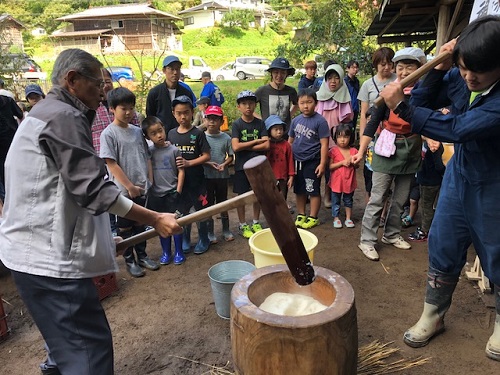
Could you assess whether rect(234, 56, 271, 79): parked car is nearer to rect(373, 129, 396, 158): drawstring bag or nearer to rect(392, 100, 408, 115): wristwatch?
rect(373, 129, 396, 158): drawstring bag

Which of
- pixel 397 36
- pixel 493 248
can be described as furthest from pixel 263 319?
pixel 397 36

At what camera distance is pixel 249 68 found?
2483cm

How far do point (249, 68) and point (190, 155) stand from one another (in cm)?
2194

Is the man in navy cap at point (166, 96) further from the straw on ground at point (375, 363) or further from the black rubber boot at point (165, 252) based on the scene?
the straw on ground at point (375, 363)

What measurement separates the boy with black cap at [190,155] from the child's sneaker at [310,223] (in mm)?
1309

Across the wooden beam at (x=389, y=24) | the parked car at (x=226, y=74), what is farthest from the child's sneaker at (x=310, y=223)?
the parked car at (x=226, y=74)

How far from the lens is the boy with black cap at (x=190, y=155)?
408cm

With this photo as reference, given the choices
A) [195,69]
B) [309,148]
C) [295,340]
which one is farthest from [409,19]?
[195,69]

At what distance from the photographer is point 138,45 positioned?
26703 millimetres

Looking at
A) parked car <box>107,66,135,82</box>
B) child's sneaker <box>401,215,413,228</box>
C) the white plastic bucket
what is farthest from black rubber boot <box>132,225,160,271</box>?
parked car <box>107,66,135,82</box>

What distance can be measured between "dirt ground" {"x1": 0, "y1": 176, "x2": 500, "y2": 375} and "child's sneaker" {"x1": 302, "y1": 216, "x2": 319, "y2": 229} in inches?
22.7

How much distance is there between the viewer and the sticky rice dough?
2.06m

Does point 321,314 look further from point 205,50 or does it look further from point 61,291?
point 205,50

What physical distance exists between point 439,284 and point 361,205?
9.98 feet
